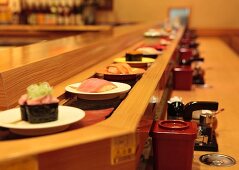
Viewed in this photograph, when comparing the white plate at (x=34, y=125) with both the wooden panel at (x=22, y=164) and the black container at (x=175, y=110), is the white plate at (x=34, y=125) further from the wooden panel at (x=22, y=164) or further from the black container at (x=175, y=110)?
Result: the black container at (x=175, y=110)

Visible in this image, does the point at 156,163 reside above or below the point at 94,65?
below

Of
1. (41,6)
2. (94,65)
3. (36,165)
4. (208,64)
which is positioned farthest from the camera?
(41,6)

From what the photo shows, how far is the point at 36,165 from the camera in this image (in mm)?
1022

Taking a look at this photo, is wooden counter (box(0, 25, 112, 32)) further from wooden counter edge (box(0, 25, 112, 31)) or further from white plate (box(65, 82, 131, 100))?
white plate (box(65, 82, 131, 100))

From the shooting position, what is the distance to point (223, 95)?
3215 millimetres

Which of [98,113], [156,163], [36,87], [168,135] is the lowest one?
[156,163]

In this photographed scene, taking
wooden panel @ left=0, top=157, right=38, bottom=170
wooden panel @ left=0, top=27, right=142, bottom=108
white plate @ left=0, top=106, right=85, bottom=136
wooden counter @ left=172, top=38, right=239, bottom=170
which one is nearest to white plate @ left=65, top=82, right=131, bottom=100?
wooden panel @ left=0, top=27, right=142, bottom=108

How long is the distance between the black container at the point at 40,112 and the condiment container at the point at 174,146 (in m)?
0.51

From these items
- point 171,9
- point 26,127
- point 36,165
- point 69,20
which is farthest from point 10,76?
point 171,9

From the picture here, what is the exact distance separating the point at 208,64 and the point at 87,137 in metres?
4.31

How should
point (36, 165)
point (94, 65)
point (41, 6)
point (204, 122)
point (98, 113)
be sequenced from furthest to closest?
1. point (41, 6)
2. point (94, 65)
3. point (204, 122)
4. point (98, 113)
5. point (36, 165)

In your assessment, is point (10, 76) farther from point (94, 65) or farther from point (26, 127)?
point (94, 65)

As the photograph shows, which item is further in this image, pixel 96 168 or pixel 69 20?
pixel 69 20

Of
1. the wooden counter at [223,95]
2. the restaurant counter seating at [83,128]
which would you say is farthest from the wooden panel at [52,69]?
the wooden counter at [223,95]
